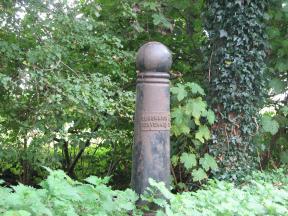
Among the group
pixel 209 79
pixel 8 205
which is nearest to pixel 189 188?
pixel 209 79

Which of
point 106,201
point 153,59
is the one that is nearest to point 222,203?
point 106,201

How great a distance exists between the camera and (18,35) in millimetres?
5320

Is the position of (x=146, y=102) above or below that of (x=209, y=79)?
below

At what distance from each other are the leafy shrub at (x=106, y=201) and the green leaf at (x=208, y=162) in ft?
5.25

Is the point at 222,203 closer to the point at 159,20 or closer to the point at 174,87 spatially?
the point at 174,87

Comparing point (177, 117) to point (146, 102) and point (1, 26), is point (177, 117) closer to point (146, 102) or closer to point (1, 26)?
point (146, 102)

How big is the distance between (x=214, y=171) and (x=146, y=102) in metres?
2.28

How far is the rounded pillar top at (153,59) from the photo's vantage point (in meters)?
3.17

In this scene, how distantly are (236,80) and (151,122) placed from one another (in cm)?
240

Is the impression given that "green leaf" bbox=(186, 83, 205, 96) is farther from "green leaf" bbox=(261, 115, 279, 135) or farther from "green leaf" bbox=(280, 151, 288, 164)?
"green leaf" bbox=(280, 151, 288, 164)

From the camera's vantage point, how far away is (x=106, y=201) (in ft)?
8.58

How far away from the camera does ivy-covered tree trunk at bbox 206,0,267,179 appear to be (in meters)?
5.17

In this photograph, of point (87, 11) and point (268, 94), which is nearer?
point (87, 11)

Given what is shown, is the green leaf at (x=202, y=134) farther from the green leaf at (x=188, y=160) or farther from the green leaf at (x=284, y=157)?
the green leaf at (x=284, y=157)
